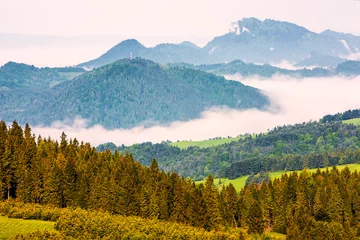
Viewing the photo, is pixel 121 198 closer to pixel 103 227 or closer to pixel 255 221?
pixel 103 227

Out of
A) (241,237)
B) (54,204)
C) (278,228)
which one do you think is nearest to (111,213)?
(54,204)

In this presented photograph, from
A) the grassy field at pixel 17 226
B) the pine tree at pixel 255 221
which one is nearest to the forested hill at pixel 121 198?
the pine tree at pixel 255 221

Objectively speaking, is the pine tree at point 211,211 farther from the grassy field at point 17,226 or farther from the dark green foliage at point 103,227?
the grassy field at point 17,226

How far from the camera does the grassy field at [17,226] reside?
14504 centimetres

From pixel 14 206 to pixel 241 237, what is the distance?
2495 inches

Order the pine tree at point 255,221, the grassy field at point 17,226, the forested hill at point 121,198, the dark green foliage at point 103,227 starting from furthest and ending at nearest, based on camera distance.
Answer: the pine tree at point 255,221 < the forested hill at point 121,198 < the dark green foliage at point 103,227 < the grassy field at point 17,226

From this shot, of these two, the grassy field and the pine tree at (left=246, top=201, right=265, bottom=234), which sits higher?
the grassy field

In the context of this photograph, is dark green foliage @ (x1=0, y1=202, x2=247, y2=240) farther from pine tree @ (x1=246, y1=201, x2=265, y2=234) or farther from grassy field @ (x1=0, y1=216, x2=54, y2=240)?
pine tree @ (x1=246, y1=201, x2=265, y2=234)

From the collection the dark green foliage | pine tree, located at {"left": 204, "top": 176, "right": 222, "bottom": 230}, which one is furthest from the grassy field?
pine tree, located at {"left": 204, "top": 176, "right": 222, "bottom": 230}

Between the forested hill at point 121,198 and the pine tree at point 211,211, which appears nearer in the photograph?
the forested hill at point 121,198

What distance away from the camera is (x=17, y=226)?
150 metres

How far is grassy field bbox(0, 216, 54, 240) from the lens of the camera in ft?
476

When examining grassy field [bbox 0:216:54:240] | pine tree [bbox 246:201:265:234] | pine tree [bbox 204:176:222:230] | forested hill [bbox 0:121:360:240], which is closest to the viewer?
grassy field [bbox 0:216:54:240]

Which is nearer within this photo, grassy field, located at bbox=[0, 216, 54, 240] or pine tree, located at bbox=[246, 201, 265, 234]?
grassy field, located at bbox=[0, 216, 54, 240]
